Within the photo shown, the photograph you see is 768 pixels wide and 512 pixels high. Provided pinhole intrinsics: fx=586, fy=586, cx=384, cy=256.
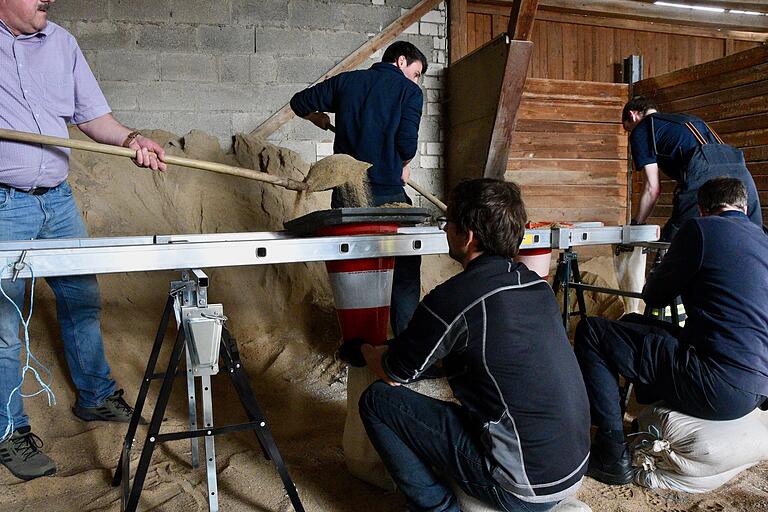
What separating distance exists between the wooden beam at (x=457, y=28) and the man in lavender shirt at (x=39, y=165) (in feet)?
11.5

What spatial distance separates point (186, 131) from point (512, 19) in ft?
8.55

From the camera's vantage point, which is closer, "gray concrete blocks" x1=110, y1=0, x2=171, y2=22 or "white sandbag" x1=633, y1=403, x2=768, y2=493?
"white sandbag" x1=633, y1=403, x2=768, y2=493

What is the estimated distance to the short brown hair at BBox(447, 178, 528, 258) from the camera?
1722 millimetres

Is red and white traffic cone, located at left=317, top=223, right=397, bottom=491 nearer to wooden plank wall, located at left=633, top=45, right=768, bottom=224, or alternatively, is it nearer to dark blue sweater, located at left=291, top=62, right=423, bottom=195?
dark blue sweater, located at left=291, top=62, right=423, bottom=195

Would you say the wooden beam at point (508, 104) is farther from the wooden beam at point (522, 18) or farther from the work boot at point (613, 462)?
the work boot at point (613, 462)

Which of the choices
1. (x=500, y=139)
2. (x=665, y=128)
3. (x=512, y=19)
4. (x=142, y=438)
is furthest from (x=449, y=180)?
(x=142, y=438)

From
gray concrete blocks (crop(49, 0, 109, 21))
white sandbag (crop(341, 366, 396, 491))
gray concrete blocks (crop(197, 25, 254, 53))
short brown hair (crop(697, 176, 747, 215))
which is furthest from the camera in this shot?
gray concrete blocks (crop(197, 25, 254, 53))

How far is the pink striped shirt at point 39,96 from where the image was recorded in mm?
2230

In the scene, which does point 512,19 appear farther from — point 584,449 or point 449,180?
point 584,449

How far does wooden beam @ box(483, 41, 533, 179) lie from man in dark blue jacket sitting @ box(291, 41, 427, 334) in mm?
1419

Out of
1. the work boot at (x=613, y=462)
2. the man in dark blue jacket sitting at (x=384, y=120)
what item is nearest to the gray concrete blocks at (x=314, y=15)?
the man in dark blue jacket sitting at (x=384, y=120)

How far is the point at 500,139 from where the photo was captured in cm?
472

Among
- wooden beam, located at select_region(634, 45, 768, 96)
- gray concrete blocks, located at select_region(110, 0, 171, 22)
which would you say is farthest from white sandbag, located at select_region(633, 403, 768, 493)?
gray concrete blocks, located at select_region(110, 0, 171, 22)

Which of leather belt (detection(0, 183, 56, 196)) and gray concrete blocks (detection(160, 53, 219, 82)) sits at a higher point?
gray concrete blocks (detection(160, 53, 219, 82))
